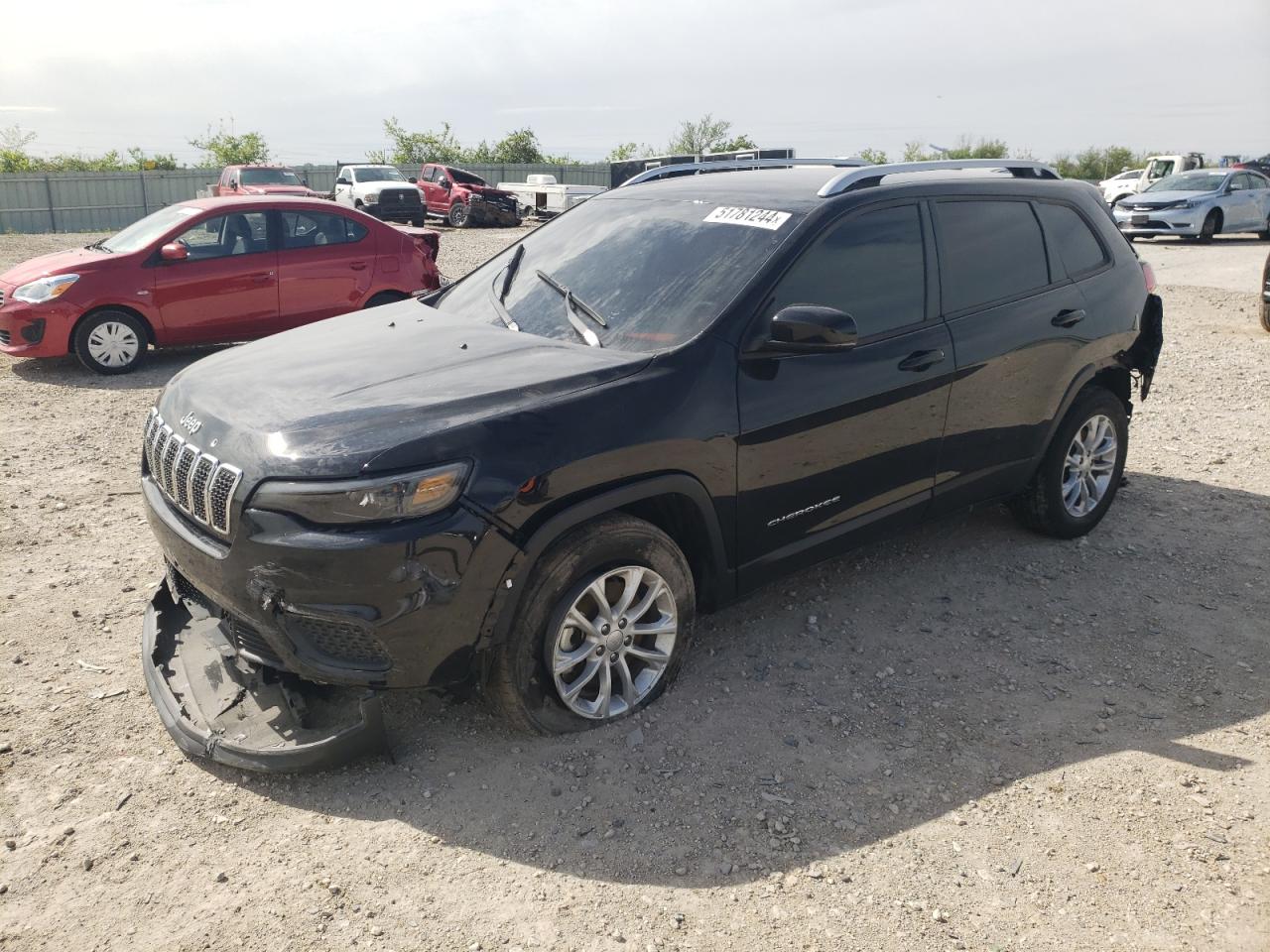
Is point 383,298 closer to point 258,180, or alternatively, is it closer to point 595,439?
point 595,439

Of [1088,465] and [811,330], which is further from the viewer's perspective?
[1088,465]

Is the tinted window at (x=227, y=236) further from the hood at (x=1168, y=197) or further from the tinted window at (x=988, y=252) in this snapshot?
the hood at (x=1168, y=197)

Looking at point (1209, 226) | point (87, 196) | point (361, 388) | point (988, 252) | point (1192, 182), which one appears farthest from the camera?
point (87, 196)

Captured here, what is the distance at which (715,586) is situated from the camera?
12.1 ft

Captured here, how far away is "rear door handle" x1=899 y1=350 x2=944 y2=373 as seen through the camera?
4082 mm

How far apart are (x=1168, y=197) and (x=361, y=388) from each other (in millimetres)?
22996

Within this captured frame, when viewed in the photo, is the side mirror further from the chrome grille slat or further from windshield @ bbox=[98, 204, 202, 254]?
windshield @ bbox=[98, 204, 202, 254]

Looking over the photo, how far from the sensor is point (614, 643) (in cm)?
343

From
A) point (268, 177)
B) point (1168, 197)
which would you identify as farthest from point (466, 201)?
point (1168, 197)

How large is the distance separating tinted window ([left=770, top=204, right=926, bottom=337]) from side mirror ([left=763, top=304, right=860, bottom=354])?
0.62ft

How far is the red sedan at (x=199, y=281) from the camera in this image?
28.7 ft

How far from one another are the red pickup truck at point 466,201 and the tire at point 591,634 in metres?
25.1

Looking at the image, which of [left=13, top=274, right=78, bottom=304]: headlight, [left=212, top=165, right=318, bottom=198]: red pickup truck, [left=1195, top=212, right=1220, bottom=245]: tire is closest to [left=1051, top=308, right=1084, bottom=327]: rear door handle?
[left=13, top=274, right=78, bottom=304]: headlight

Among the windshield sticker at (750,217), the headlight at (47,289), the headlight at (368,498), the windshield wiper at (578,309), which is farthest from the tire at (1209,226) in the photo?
the headlight at (368,498)
